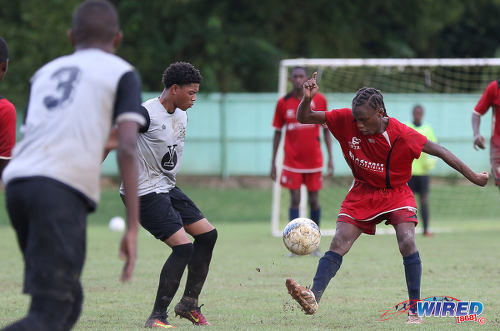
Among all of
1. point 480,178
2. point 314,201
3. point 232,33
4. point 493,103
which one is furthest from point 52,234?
point 232,33

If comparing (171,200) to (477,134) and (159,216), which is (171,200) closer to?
(159,216)

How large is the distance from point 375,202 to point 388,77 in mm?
15415

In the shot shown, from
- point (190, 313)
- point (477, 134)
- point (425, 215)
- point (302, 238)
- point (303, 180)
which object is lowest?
point (425, 215)

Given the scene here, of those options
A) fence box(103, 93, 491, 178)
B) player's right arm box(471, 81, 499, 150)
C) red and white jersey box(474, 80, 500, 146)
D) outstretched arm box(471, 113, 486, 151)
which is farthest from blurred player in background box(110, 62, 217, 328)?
fence box(103, 93, 491, 178)

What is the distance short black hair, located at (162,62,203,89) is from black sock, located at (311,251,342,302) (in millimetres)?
1670

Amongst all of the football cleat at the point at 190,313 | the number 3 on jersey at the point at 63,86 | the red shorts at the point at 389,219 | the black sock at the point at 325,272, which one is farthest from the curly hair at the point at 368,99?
the number 3 on jersey at the point at 63,86

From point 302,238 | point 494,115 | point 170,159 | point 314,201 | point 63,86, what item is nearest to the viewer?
point 63,86

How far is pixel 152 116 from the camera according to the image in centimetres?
640

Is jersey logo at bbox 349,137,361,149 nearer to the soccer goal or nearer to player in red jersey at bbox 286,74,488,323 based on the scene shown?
player in red jersey at bbox 286,74,488,323

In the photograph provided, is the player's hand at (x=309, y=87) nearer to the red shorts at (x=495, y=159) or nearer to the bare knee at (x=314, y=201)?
the red shorts at (x=495, y=159)

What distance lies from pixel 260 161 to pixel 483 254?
12.8 meters

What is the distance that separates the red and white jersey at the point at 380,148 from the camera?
6449 millimetres

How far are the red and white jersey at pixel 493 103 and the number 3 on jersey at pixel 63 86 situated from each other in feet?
23.7

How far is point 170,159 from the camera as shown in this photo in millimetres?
6477
